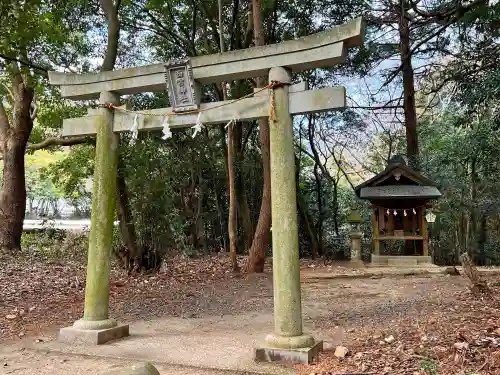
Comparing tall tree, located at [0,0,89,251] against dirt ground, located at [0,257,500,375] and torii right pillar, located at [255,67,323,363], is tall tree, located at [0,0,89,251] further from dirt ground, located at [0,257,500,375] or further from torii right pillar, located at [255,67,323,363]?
torii right pillar, located at [255,67,323,363]

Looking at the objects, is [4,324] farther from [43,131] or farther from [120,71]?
[43,131]

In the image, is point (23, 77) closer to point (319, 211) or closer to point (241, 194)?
point (241, 194)

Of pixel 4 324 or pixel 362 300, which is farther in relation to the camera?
pixel 362 300

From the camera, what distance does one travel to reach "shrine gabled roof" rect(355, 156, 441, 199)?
12820 mm

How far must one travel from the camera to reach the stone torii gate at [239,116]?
Answer: 4633mm

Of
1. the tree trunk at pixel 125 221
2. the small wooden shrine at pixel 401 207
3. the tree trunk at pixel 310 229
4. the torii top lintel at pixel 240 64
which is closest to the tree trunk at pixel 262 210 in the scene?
the tree trunk at pixel 125 221

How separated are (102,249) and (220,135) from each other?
970cm

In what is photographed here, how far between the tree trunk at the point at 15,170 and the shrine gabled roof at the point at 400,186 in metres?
9.72

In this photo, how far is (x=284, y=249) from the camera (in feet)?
15.3

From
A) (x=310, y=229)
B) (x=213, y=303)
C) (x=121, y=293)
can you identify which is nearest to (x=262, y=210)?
(x=213, y=303)

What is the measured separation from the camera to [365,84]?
741 inches

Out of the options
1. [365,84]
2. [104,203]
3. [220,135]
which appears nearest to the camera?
[104,203]

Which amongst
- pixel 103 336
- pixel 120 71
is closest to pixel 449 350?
pixel 103 336

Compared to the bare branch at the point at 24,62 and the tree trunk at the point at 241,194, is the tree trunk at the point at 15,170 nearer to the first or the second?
the bare branch at the point at 24,62
